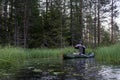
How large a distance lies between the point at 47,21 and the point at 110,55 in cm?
2598

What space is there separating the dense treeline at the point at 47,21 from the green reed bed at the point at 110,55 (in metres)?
21.0

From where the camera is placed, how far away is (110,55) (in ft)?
49.6

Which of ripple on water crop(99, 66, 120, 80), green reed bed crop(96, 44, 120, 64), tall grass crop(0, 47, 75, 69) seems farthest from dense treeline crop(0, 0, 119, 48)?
ripple on water crop(99, 66, 120, 80)

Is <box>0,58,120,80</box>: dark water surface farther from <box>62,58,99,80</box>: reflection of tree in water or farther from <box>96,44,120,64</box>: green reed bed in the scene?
<box>96,44,120,64</box>: green reed bed

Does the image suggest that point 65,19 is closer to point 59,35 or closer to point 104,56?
point 59,35

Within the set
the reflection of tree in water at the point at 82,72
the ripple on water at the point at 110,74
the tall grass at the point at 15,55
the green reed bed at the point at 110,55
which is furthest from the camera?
the green reed bed at the point at 110,55

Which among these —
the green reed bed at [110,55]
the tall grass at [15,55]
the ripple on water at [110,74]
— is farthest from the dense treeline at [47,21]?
the ripple on water at [110,74]

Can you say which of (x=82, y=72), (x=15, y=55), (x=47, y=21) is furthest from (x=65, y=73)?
(x=47, y=21)

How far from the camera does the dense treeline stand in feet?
128

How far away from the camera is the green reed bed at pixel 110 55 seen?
567 inches

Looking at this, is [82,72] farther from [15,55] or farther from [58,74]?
[15,55]

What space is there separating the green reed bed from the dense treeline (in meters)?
21.0

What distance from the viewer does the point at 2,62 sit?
495 inches

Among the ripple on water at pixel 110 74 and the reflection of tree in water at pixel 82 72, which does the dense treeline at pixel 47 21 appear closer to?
the reflection of tree in water at pixel 82 72
